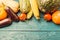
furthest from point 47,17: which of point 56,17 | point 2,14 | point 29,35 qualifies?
point 2,14

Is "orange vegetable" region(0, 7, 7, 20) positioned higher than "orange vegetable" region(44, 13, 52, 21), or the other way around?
"orange vegetable" region(0, 7, 7, 20)

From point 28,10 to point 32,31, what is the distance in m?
0.16

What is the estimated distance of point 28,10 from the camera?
1341 mm

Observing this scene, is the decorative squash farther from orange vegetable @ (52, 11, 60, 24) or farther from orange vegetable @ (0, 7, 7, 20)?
orange vegetable @ (0, 7, 7, 20)

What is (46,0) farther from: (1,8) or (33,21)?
(1,8)

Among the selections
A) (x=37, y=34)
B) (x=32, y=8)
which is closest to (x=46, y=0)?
(x=32, y=8)

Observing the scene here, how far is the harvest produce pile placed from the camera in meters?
1.29

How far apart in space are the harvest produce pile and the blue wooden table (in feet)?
0.12

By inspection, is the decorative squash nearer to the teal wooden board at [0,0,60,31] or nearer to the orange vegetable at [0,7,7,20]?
the teal wooden board at [0,0,60,31]

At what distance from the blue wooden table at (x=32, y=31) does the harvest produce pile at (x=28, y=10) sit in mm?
37

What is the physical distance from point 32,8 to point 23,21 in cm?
10

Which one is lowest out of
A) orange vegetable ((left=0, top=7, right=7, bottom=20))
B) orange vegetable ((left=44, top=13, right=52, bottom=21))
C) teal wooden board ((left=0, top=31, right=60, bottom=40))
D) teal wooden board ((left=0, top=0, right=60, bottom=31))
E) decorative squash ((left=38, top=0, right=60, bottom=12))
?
teal wooden board ((left=0, top=31, right=60, bottom=40))

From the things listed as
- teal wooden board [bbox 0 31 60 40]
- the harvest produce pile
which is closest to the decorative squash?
the harvest produce pile

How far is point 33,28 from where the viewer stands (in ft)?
4.19
